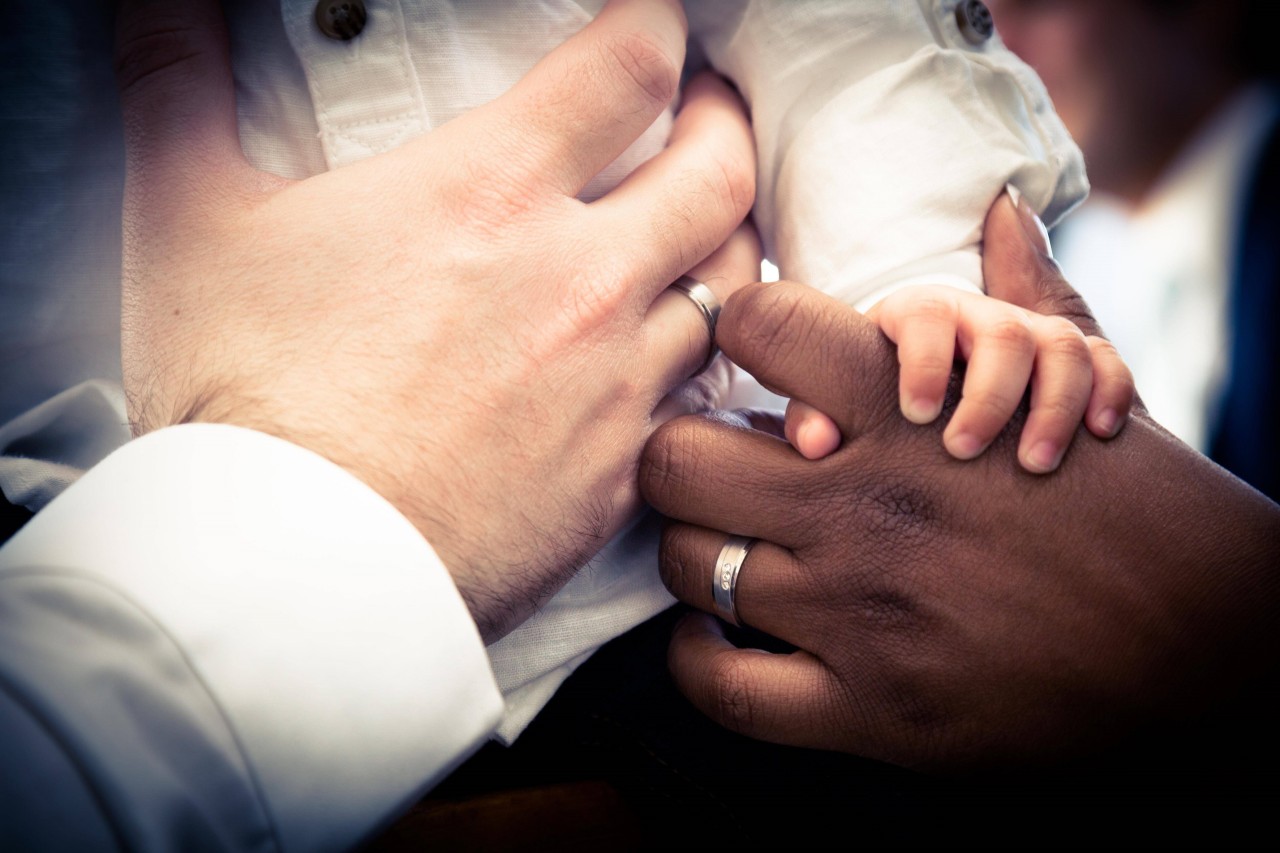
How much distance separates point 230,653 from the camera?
34 centimetres

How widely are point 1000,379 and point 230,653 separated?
1.72ft

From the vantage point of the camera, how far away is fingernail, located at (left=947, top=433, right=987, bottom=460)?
1.55ft

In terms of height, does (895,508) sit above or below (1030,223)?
below

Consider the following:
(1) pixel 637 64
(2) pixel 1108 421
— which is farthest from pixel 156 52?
(2) pixel 1108 421

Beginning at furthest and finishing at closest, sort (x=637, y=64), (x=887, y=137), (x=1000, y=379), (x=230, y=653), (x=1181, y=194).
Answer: (x=1181, y=194)
(x=887, y=137)
(x=637, y=64)
(x=1000, y=379)
(x=230, y=653)

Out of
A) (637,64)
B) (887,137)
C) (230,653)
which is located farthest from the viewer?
(887,137)

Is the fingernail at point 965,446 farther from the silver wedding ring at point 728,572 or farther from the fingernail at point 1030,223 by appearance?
the fingernail at point 1030,223

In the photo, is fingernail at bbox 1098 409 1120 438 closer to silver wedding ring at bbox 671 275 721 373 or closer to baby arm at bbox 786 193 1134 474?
baby arm at bbox 786 193 1134 474

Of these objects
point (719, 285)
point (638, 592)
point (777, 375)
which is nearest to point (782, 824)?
point (638, 592)

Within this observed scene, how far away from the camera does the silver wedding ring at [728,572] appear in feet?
1.77

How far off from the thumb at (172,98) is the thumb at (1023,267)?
72 centimetres

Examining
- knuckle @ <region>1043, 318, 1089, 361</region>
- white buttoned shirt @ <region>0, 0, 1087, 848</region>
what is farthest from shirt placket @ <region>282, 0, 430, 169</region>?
knuckle @ <region>1043, 318, 1089, 361</region>

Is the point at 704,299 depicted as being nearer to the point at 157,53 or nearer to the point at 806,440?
the point at 806,440

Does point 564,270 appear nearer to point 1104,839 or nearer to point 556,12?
point 556,12
